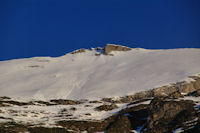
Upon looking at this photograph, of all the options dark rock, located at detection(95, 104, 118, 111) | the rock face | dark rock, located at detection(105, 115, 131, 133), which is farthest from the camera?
dark rock, located at detection(95, 104, 118, 111)

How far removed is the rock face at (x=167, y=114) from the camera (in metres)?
123

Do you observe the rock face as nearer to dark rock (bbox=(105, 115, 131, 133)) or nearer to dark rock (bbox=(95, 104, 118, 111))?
dark rock (bbox=(105, 115, 131, 133))

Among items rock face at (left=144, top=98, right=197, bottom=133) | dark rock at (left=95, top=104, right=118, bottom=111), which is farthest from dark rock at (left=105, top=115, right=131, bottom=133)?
dark rock at (left=95, top=104, right=118, bottom=111)

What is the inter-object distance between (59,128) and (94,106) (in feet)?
146

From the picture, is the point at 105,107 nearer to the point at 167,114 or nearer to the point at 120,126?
the point at 120,126

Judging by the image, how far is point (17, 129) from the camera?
125 meters

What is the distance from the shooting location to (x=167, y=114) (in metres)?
132

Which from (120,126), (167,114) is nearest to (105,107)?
(120,126)

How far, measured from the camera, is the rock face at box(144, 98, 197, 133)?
123 meters

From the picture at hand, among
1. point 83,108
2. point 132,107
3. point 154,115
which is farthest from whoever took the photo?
point 83,108

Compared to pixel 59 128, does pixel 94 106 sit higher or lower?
higher

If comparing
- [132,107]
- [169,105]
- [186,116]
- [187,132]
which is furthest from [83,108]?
[187,132]

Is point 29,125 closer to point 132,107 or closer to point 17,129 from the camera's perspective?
point 17,129

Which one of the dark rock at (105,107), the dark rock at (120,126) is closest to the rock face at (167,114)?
the dark rock at (120,126)
